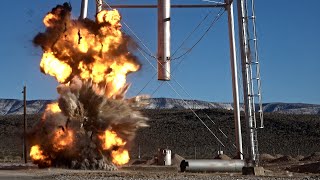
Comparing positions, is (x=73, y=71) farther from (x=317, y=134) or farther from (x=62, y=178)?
(x=317, y=134)

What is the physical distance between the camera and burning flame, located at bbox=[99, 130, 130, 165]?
34.6 m

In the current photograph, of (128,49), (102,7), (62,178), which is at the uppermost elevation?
(102,7)

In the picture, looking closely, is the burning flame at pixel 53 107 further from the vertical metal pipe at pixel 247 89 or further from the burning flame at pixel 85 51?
the vertical metal pipe at pixel 247 89

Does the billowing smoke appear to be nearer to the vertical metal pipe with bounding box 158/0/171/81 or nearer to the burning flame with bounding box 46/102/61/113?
the burning flame with bounding box 46/102/61/113

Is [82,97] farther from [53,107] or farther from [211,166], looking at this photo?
[211,166]

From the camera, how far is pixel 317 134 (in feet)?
309

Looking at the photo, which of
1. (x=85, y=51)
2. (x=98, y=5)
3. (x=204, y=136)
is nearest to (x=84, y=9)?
(x=98, y=5)

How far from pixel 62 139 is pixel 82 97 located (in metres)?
2.64

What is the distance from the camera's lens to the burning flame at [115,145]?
34.6 m

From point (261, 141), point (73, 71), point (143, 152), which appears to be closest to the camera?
point (73, 71)

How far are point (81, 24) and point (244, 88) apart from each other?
10.1 m

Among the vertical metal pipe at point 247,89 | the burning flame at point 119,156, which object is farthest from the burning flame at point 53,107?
the vertical metal pipe at point 247,89

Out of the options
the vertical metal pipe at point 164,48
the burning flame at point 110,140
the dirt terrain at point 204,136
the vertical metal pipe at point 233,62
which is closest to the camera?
the burning flame at point 110,140

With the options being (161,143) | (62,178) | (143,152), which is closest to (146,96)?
(62,178)
